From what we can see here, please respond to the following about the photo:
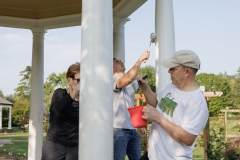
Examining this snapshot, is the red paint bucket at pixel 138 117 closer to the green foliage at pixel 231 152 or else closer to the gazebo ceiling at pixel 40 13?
the gazebo ceiling at pixel 40 13

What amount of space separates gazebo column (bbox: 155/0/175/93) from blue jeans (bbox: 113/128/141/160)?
1.00 meters

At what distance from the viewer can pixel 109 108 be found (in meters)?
4.53

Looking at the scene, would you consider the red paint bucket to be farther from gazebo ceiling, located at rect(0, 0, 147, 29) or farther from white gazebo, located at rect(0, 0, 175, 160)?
gazebo ceiling, located at rect(0, 0, 147, 29)

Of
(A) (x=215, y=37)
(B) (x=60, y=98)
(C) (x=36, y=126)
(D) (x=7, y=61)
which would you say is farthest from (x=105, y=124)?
(D) (x=7, y=61)

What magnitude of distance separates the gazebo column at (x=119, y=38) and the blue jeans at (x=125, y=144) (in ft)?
12.9

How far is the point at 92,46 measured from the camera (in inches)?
177

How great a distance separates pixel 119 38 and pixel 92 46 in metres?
5.76

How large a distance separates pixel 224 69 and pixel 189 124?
81290 mm

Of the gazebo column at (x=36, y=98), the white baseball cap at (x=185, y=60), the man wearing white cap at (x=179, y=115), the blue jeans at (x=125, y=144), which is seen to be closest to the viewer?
the man wearing white cap at (x=179, y=115)

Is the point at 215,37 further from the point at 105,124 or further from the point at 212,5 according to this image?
the point at 105,124

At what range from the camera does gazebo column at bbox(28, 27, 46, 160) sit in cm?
→ 1091

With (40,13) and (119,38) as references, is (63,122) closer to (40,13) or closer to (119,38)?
(119,38)

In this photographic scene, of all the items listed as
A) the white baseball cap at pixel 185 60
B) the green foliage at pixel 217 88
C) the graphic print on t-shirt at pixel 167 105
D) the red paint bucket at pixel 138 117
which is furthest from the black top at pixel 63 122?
the green foliage at pixel 217 88

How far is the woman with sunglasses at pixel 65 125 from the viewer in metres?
5.29
